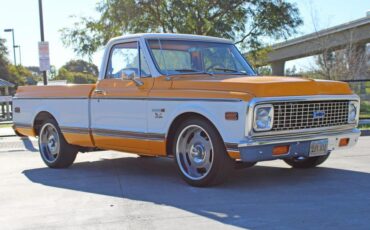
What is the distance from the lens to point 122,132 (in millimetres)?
7699

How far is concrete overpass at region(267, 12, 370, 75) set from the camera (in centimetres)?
3652

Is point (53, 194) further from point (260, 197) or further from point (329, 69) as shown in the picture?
point (329, 69)

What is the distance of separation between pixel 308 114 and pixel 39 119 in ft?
15.9

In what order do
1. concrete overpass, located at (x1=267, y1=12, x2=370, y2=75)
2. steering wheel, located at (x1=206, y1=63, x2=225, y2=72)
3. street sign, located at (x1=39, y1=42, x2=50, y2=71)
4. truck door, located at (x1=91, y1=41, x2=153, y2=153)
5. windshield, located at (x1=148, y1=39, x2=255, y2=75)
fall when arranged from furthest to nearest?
1. concrete overpass, located at (x1=267, y1=12, x2=370, y2=75)
2. street sign, located at (x1=39, y1=42, x2=50, y2=71)
3. steering wheel, located at (x1=206, y1=63, x2=225, y2=72)
4. windshield, located at (x1=148, y1=39, x2=255, y2=75)
5. truck door, located at (x1=91, y1=41, x2=153, y2=153)

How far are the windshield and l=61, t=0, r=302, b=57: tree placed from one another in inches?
500

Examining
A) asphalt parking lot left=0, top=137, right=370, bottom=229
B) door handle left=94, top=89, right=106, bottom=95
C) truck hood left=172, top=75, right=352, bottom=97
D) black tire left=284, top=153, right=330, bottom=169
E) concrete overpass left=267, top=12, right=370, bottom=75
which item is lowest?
asphalt parking lot left=0, top=137, right=370, bottom=229

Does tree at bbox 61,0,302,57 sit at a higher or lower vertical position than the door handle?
higher

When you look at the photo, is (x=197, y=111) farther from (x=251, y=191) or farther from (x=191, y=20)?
(x=191, y=20)

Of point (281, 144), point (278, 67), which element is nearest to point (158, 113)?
point (281, 144)

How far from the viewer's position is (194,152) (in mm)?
6887

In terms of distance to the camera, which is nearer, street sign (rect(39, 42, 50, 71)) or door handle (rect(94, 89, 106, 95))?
door handle (rect(94, 89, 106, 95))

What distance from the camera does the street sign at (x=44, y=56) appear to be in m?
16.2

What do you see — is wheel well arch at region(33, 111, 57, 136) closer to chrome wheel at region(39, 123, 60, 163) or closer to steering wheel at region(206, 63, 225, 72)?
chrome wheel at region(39, 123, 60, 163)

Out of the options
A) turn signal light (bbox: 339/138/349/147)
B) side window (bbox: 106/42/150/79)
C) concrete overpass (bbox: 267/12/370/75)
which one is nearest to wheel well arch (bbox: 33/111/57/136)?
side window (bbox: 106/42/150/79)
